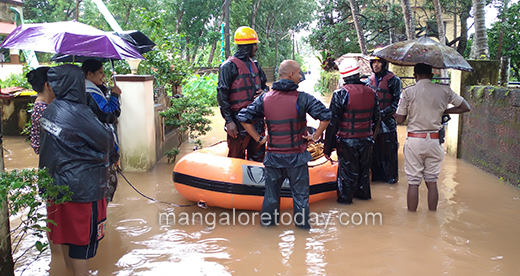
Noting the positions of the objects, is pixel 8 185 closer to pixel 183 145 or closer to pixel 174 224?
pixel 174 224

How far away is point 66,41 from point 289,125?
2.19m

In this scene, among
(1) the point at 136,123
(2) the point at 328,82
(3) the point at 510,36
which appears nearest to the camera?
(1) the point at 136,123

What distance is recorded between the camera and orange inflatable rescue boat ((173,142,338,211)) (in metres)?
5.00

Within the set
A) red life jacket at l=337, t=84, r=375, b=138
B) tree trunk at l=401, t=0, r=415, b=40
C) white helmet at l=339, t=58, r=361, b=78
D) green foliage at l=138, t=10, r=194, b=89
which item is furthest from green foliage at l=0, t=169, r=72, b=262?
tree trunk at l=401, t=0, r=415, b=40

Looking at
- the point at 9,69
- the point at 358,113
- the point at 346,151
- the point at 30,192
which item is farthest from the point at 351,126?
the point at 9,69

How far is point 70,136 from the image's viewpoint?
10.6 ft

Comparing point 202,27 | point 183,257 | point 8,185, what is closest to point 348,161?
point 183,257

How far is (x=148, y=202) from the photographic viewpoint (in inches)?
225

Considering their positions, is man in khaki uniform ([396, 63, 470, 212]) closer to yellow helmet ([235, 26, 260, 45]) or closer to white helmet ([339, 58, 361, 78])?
white helmet ([339, 58, 361, 78])

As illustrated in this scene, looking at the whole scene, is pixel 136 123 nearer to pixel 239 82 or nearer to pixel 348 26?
pixel 239 82

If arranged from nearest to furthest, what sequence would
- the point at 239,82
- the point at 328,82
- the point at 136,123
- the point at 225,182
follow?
the point at 225,182, the point at 239,82, the point at 136,123, the point at 328,82

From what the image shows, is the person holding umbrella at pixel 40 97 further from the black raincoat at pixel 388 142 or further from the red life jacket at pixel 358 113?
the black raincoat at pixel 388 142

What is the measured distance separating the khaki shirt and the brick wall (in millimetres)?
2051

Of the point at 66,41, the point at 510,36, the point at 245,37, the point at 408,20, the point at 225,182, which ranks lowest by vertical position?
the point at 225,182
